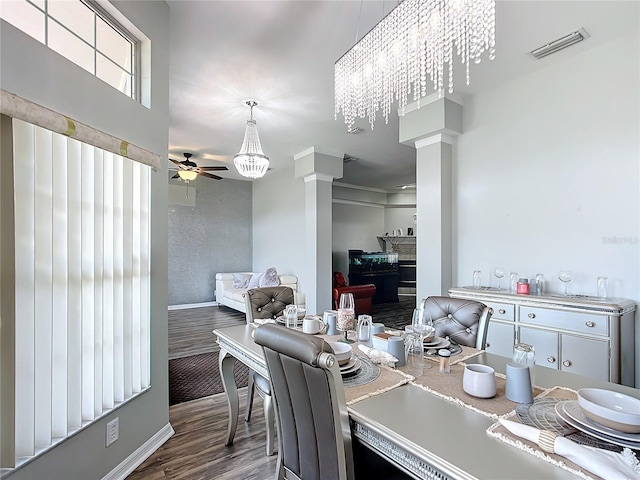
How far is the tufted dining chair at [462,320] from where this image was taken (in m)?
1.89

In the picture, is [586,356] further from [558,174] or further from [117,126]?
[117,126]

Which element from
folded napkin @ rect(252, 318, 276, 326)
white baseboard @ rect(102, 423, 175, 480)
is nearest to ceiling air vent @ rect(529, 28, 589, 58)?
folded napkin @ rect(252, 318, 276, 326)

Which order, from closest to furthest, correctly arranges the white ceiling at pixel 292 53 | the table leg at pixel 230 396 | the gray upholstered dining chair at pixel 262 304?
the table leg at pixel 230 396 → the white ceiling at pixel 292 53 → the gray upholstered dining chair at pixel 262 304

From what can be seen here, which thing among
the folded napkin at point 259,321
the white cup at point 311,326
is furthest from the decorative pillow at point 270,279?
the white cup at point 311,326

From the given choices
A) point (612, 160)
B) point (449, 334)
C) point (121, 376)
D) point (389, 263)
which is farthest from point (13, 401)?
point (389, 263)

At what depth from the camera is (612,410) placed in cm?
89

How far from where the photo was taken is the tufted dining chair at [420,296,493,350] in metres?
1.89

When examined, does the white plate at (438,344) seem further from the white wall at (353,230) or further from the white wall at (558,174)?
the white wall at (353,230)

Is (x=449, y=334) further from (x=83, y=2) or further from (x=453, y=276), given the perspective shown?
(x=83, y=2)

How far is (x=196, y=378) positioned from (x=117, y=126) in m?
2.52

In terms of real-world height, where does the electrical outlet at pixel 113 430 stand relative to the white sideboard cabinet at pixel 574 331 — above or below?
below

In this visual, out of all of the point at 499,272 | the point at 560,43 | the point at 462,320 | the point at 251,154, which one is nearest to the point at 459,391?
the point at 462,320

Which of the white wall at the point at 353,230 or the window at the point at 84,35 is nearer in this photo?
the window at the point at 84,35

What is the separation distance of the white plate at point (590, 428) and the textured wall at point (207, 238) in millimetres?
7167
